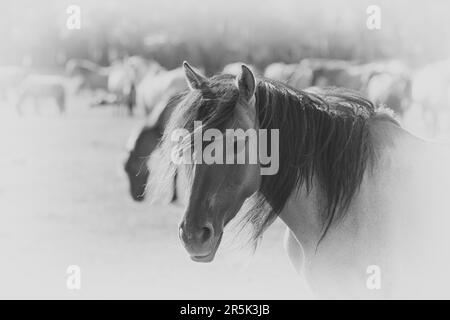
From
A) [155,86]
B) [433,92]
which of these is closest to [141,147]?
[155,86]

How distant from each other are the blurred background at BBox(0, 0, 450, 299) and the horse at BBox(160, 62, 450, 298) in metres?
1.69

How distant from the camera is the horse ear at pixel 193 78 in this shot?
7.79 feet

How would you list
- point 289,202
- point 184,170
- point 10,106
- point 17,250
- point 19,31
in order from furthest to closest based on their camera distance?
point 10,106
point 19,31
point 17,250
point 289,202
point 184,170

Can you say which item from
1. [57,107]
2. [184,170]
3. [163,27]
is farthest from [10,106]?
[184,170]

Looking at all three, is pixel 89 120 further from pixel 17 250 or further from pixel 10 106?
pixel 17 250

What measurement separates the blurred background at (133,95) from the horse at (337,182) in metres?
1.69

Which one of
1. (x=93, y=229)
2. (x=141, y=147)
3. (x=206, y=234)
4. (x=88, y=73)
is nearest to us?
(x=206, y=234)

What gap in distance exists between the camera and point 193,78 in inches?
93.9

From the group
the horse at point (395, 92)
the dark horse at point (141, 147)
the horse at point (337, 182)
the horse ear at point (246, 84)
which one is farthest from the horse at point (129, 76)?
the horse ear at point (246, 84)

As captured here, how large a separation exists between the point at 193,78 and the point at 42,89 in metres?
6.13

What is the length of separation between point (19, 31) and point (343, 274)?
547 cm

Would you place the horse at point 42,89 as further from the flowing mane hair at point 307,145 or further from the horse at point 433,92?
the flowing mane hair at point 307,145

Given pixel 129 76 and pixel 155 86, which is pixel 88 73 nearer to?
pixel 129 76

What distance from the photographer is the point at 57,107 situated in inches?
328
